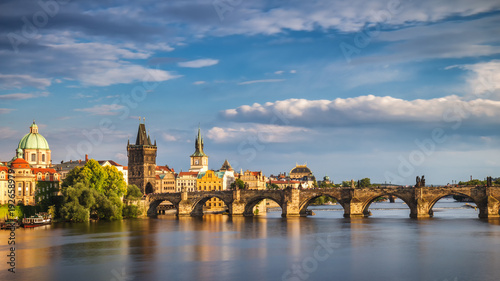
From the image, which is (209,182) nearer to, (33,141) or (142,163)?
(142,163)

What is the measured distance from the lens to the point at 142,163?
15125cm

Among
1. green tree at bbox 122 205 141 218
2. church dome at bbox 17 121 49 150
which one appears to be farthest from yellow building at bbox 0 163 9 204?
church dome at bbox 17 121 49 150

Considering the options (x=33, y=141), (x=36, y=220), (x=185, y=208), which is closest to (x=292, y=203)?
(x=185, y=208)

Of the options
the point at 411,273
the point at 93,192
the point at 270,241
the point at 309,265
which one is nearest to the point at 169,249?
the point at 270,241

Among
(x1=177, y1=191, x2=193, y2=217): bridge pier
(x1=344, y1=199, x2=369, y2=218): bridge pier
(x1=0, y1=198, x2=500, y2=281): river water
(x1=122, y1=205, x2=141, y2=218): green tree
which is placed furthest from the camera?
(x1=177, y1=191, x2=193, y2=217): bridge pier

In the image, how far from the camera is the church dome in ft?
493

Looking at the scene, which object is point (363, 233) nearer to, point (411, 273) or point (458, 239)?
point (458, 239)

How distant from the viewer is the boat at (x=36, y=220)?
282ft

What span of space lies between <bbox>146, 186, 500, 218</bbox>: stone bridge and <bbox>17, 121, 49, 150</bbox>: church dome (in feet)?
142

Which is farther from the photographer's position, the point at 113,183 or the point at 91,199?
the point at 113,183

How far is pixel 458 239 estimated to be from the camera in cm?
6750

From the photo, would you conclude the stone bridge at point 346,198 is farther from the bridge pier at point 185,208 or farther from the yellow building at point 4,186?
the yellow building at point 4,186

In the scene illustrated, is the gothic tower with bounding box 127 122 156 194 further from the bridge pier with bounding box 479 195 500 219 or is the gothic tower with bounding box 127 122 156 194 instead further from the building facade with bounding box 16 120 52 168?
the bridge pier with bounding box 479 195 500 219

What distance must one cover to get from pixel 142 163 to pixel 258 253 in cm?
9839
